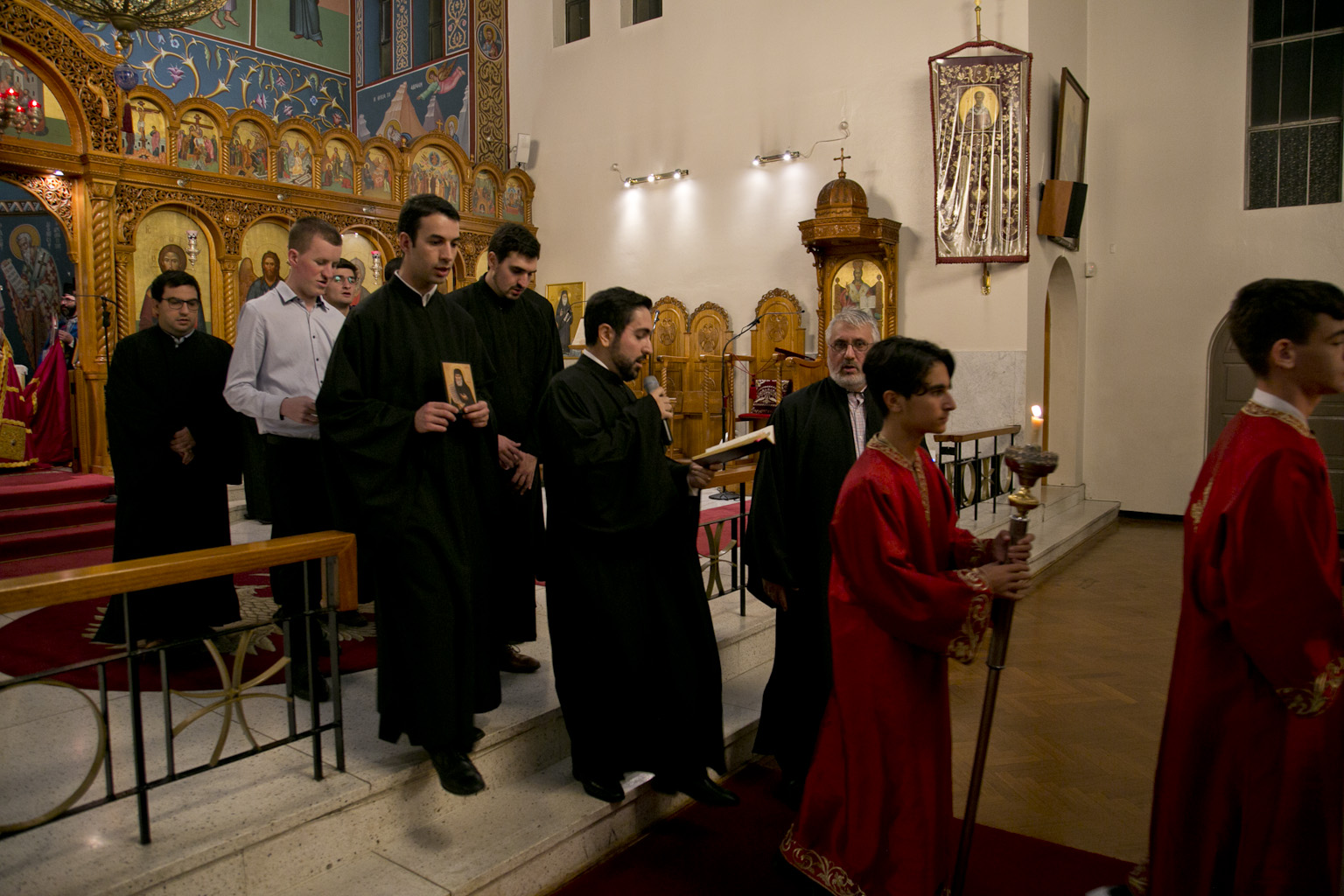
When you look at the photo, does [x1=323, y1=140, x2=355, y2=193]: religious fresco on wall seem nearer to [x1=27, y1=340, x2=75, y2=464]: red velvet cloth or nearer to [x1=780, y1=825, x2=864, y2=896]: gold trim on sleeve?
[x1=27, y1=340, x2=75, y2=464]: red velvet cloth

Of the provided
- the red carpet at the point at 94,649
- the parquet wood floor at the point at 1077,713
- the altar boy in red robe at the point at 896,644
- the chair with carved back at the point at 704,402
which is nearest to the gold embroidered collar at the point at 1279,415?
the altar boy in red robe at the point at 896,644

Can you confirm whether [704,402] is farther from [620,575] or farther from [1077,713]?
[620,575]

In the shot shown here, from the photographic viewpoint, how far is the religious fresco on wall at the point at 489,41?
1239 centimetres

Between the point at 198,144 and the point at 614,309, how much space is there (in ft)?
25.4

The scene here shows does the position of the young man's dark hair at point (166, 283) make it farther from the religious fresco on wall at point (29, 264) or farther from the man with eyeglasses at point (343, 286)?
the religious fresco on wall at point (29, 264)

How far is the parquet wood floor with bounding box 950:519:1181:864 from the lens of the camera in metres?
3.13

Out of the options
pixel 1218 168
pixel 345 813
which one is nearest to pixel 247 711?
pixel 345 813

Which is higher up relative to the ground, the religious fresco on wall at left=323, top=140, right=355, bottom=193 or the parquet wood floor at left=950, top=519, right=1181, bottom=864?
the religious fresco on wall at left=323, top=140, right=355, bottom=193

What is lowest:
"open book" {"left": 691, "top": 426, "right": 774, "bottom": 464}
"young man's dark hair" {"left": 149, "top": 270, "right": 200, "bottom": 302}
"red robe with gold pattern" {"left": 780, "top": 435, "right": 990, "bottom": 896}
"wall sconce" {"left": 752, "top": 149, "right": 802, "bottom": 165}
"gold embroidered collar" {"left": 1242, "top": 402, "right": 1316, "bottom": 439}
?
"red robe with gold pattern" {"left": 780, "top": 435, "right": 990, "bottom": 896}

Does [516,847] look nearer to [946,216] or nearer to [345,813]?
[345,813]

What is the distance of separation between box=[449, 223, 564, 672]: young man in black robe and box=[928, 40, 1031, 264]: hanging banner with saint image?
644cm

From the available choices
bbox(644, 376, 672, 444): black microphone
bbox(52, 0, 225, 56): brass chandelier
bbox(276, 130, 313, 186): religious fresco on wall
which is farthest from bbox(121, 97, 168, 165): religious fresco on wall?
bbox(644, 376, 672, 444): black microphone

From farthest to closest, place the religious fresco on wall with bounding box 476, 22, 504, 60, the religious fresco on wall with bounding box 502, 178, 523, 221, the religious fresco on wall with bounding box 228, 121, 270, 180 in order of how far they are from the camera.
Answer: the religious fresco on wall with bounding box 476, 22, 504, 60 → the religious fresco on wall with bounding box 502, 178, 523, 221 → the religious fresco on wall with bounding box 228, 121, 270, 180

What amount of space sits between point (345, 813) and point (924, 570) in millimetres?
1688
